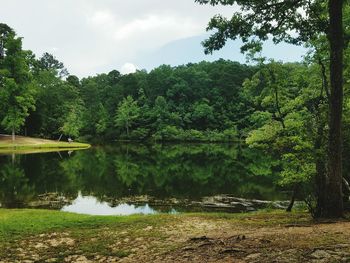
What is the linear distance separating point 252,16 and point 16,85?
Result: 159 feet

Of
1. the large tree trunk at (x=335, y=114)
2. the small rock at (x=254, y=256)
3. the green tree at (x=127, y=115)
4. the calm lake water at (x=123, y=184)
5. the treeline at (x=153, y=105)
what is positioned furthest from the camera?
the green tree at (x=127, y=115)

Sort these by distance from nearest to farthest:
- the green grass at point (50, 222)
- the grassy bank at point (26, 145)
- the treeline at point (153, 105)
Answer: the green grass at point (50, 222), the grassy bank at point (26, 145), the treeline at point (153, 105)

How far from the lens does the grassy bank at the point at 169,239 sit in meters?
7.76

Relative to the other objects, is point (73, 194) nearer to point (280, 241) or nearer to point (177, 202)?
point (177, 202)

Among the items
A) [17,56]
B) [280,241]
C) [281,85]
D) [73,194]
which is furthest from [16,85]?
[280,241]

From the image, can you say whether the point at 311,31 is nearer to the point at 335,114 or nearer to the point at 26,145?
the point at 335,114

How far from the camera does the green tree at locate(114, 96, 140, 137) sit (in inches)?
3568

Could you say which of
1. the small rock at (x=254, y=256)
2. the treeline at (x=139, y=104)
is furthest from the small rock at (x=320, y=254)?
the treeline at (x=139, y=104)

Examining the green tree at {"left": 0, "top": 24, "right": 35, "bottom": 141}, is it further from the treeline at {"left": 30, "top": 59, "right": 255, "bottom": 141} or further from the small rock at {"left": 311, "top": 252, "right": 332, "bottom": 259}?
the small rock at {"left": 311, "top": 252, "right": 332, "bottom": 259}

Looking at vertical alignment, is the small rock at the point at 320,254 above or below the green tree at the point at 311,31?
below

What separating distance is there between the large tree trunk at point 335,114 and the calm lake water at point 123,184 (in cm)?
999

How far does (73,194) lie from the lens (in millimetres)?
24516

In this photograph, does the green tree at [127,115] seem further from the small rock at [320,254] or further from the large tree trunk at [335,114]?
the small rock at [320,254]

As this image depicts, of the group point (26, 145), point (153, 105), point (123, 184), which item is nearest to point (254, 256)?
point (123, 184)
